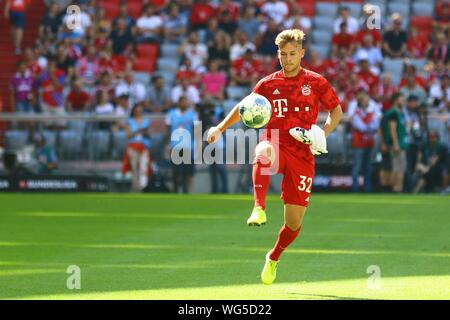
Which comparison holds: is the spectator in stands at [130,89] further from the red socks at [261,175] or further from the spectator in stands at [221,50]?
the red socks at [261,175]

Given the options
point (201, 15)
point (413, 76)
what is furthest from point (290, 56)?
point (201, 15)

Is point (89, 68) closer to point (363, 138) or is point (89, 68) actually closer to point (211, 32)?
point (211, 32)

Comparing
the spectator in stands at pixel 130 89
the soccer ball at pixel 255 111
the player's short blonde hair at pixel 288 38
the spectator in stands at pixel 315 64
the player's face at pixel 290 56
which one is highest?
the player's short blonde hair at pixel 288 38

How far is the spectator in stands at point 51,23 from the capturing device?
106ft

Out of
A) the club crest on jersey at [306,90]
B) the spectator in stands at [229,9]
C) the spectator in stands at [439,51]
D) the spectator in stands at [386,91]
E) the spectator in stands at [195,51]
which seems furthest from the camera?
the spectator in stands at [229,9]

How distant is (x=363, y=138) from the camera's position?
2680 centimetres

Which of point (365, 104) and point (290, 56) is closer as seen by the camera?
point (290, 56)

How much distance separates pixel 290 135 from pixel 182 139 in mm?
14526

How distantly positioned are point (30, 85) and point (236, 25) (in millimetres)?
5434

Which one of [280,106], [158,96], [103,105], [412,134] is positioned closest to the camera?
[280,106]

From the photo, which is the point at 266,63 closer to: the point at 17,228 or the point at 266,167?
the point at 17,228

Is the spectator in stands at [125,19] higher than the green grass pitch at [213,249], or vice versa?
the spectator in stands at [125,19]

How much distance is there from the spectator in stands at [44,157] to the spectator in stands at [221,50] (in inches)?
194

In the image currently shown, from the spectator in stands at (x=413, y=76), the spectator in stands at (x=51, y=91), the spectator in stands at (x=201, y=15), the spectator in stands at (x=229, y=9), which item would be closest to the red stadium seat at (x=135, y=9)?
the spectator in stands at (x=201, y=15)
